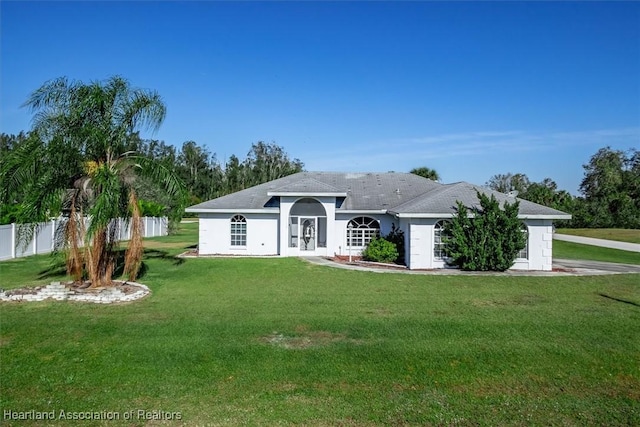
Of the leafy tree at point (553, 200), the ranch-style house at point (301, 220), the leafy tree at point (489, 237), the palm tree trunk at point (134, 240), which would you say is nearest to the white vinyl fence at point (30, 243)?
the palm tree trunk at point (134, 240)

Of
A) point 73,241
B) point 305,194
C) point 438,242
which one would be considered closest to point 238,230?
point 305,194

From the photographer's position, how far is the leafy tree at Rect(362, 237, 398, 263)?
22.0m

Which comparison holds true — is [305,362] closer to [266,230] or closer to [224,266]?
[224,266]

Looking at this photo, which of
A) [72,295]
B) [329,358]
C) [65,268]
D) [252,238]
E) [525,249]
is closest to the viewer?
[329,358]

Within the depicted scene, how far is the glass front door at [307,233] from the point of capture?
2486 centimetres

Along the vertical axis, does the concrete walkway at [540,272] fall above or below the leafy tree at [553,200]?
below

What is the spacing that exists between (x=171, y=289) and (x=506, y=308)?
393 inches

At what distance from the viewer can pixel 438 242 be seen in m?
20.2

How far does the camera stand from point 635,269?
66.9 feet

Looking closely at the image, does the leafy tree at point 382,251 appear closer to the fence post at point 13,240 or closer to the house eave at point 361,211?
the house eave at point 361,211

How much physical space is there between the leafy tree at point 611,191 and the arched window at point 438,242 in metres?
38.9

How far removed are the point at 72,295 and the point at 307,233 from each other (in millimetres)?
13680

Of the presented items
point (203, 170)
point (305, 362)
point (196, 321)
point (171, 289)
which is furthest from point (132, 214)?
point (203, 170)

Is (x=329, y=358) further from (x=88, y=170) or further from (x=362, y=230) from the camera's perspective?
(x=362, y=230)
